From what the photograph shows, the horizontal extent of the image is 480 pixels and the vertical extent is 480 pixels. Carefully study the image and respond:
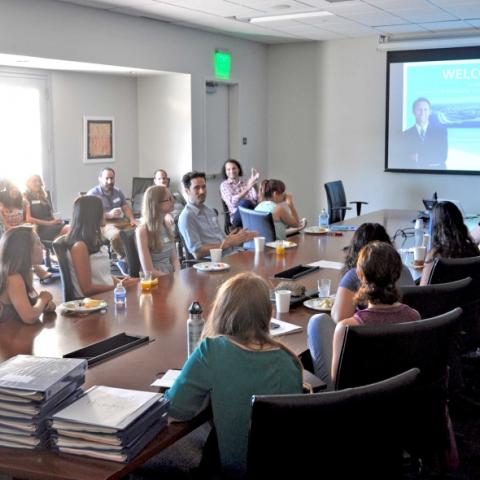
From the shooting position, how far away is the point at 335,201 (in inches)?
331

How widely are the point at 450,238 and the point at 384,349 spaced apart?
1800 mm

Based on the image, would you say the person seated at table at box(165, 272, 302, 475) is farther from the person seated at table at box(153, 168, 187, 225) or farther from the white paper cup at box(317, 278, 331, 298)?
the person seated at table at box(153, 168, 187, 225)

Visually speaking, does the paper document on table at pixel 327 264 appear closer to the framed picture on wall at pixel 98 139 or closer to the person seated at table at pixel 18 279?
the person seated at table at pixel 18 279

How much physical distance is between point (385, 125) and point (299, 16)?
2.54 meters

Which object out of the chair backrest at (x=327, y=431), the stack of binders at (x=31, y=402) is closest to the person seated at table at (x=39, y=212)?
the stack of binders at (x=31, y=402)

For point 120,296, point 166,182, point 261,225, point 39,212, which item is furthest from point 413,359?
point 166,182

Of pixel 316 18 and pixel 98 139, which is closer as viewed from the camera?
pixel 316 18

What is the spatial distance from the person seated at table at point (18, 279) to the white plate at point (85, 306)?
0.13m

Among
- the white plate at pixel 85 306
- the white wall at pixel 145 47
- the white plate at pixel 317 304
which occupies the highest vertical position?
the white wall at pixel 145 47

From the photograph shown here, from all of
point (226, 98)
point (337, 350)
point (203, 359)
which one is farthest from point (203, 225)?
point (226, 98)

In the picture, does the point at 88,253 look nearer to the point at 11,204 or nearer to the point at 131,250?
the point at 131,250

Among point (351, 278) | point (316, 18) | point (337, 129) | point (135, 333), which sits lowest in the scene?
point (135, 333)

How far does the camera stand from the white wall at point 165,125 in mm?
8898

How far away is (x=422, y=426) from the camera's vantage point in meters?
2.48
